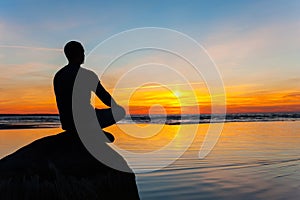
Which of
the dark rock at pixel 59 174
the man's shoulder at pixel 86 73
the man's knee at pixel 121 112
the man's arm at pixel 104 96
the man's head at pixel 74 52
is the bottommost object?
the dark rock at pixel 59 174

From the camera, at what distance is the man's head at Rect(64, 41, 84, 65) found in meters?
5.90

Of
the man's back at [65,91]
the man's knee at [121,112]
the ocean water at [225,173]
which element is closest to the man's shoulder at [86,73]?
the man's back at [65,91]

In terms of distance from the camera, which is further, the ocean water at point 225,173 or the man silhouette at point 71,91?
the ocean water at point 225,173

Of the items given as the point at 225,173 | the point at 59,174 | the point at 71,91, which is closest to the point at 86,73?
the point at 71,91

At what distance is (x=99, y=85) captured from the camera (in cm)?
569

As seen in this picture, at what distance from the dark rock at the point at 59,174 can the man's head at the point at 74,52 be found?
1.18 metres

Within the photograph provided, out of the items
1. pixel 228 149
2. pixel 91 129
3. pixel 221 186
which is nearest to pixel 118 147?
pixel 228 149

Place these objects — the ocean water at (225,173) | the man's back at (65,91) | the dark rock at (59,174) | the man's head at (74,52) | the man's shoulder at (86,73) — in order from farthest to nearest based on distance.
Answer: the ocean water at (225,173) → the man's head at (74,52) → the man's back at (65,91) → the man's shoulder at (86,73) → the dark rock at (59,174)

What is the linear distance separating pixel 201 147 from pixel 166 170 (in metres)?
5.43

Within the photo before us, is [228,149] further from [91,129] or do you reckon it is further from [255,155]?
[91,129]

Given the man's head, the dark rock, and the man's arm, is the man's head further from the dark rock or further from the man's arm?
the dark rock

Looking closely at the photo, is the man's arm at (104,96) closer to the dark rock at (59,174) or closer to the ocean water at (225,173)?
the dark rock at (59,174)

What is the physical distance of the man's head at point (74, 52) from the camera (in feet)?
19.4

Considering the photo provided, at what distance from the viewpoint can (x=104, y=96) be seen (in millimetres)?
5770
